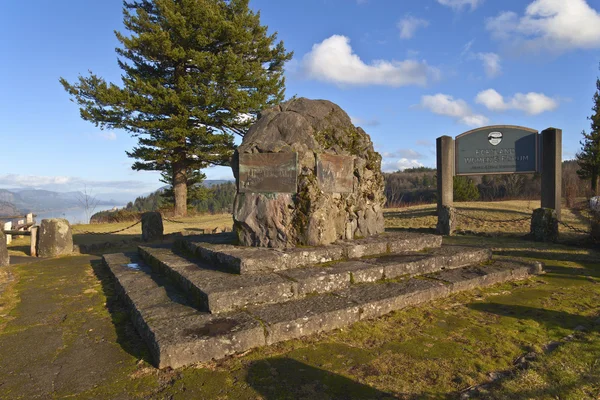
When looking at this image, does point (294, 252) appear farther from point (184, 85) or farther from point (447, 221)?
point (184, 85)

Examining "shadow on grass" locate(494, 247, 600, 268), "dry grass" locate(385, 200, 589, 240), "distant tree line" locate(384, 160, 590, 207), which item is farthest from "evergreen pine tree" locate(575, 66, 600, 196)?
"shadow on grass" locate(494, 247, 600, 268)

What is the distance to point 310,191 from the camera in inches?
199

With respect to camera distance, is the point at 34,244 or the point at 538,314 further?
the point at 34,244

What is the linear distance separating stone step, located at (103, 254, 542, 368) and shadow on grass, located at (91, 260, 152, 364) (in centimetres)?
7

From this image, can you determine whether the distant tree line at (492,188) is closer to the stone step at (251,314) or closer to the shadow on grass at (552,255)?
the shadow on grass at (552,255)

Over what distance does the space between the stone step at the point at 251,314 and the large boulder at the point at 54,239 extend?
15.6 feet

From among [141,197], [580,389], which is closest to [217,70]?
[580,389]

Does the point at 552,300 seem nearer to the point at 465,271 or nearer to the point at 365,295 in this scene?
the point at 465,271

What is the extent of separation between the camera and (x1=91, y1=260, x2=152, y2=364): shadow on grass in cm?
297

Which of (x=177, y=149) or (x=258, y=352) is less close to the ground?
(x=177, y=149)

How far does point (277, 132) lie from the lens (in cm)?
566

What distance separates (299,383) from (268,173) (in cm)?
322

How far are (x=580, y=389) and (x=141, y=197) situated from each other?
52510mm

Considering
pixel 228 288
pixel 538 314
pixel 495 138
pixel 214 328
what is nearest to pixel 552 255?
pixel 538 314
